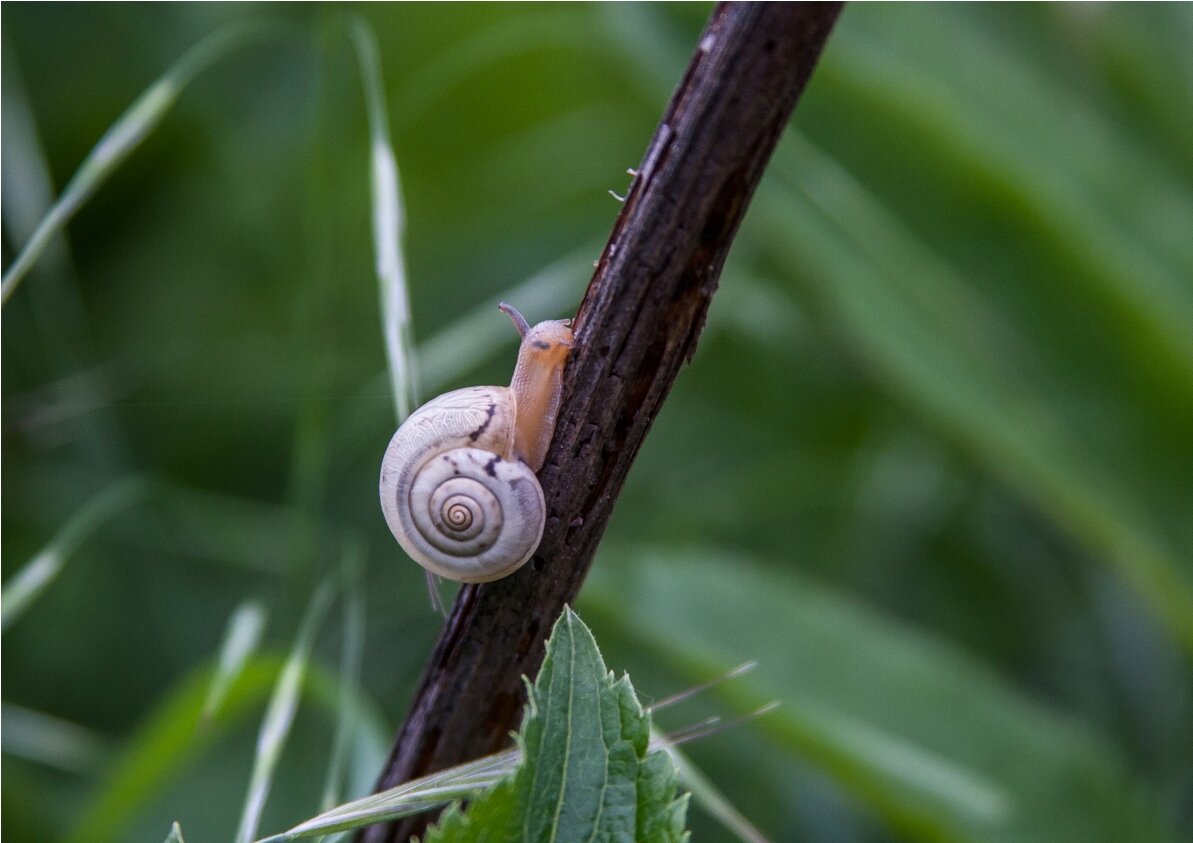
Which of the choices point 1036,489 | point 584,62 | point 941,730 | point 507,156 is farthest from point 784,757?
point 584,62

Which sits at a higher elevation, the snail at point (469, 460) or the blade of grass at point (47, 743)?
the snail at point (469, 460)

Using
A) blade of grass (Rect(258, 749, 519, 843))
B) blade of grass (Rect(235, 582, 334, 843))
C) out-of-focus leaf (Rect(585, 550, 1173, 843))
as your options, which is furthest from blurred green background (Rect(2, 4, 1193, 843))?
blade of grass (Rect(258, 749, 519, 843))

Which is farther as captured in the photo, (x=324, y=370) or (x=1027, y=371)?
(x=1027, y=371)

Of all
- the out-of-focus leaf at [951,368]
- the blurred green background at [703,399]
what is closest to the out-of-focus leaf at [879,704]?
the blurred green background at [703,399]

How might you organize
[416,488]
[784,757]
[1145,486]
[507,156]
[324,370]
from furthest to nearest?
[507,156], [784,757], [1145,486], [324,370], [416,488]

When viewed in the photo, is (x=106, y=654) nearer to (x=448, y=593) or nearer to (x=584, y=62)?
(x=448, y=593)

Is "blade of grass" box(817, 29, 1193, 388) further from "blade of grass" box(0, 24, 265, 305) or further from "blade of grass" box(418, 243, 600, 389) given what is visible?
"blade of grass" box(0, 24, 265, 305)

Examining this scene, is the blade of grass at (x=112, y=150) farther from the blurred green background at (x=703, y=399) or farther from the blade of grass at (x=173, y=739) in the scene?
the blade of grass at (x=173, y=739)
